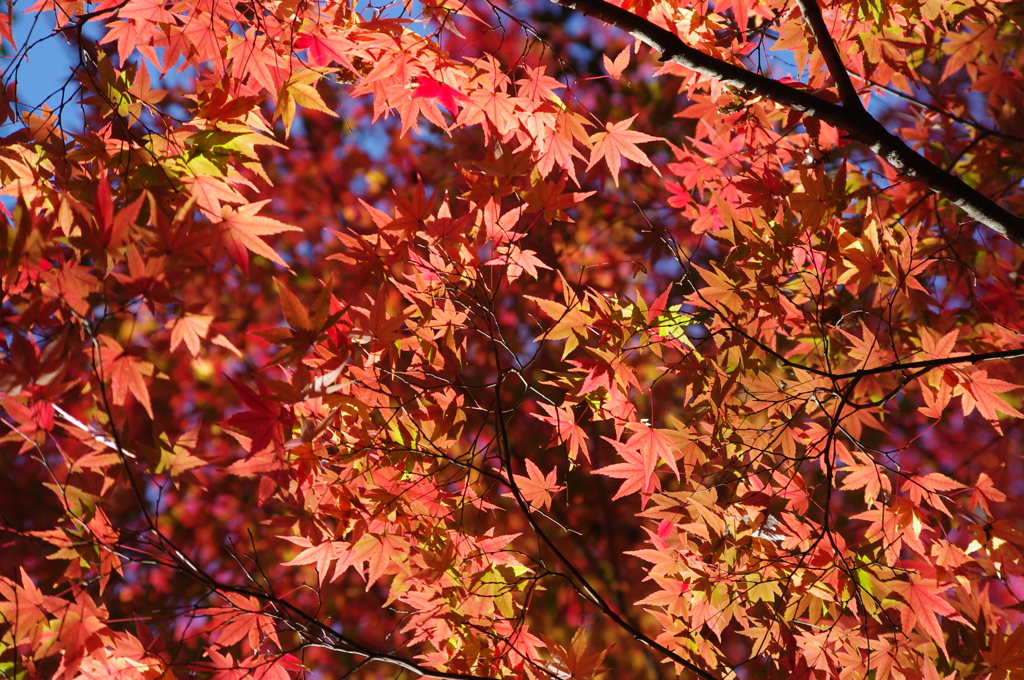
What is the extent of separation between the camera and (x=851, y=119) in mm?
1539

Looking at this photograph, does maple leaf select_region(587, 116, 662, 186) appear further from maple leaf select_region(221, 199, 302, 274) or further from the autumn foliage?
maple leaf select_region(221, 199, 302, 274)

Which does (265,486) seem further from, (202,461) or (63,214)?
(63,214)

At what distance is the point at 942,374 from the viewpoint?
5.96 feet

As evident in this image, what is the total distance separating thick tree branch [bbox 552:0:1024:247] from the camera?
4.95ft

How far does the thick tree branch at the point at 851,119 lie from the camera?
1.51 meters

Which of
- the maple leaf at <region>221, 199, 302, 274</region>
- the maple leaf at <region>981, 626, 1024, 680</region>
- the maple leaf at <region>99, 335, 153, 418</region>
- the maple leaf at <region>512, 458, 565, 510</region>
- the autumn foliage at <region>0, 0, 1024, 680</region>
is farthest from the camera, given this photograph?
the maple leaf at <region>512, 458, 565, 510</region>

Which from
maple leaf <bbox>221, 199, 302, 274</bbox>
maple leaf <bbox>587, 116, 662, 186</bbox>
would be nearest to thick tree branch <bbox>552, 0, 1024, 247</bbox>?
maple leaf <bbox>587, 116, 662, 186</bbox>

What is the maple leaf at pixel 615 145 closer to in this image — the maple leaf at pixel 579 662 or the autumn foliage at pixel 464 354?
the autumn foliage at pixel 464 354

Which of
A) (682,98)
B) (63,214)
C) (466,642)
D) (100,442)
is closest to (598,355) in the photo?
(466,642)

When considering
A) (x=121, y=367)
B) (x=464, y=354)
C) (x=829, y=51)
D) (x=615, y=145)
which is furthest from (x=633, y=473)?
(x=121, y=367)

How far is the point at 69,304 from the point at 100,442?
1.05ft

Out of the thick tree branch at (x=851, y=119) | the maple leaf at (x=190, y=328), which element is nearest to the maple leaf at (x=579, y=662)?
the maple leaf at (x=190, y=328)

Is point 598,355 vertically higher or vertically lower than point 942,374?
lower

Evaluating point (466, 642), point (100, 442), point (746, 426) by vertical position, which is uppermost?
point (746, 426)
